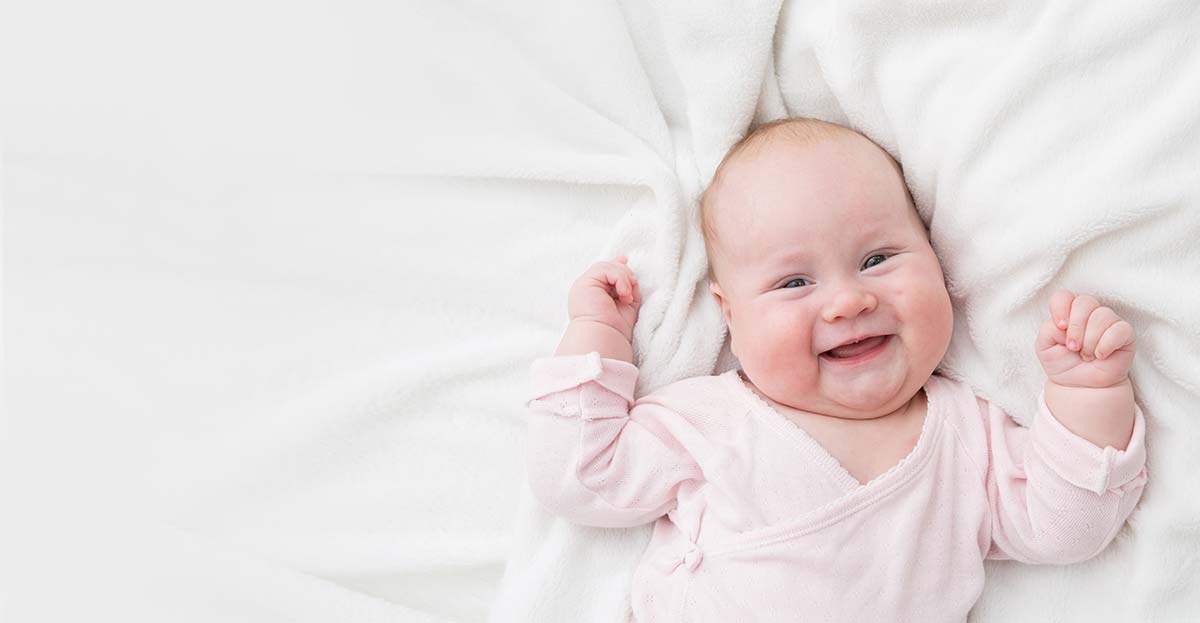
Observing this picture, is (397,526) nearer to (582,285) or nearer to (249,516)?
(249,516)

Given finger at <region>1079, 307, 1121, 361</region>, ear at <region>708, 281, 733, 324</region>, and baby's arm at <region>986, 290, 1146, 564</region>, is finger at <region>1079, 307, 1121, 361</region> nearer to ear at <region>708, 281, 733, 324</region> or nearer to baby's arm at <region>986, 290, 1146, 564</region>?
baby's arm at <region>986, 290, 1146, 564</region>

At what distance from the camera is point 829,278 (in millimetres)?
1273

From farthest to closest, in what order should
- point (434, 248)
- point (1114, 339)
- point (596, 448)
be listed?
point (434, 248) < point (596, 448) < point (1114, 339)

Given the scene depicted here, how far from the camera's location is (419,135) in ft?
4.93

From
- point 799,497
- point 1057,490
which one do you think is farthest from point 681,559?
point 1057,490

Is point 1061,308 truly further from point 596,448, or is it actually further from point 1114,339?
point 596,448

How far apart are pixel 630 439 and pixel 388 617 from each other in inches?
14.3

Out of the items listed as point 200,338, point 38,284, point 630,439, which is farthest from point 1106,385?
point 38,284

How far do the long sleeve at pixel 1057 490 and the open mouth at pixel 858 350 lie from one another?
188 millimetres

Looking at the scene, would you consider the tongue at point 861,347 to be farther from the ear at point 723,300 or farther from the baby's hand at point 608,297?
the baby's hand at point 608,297

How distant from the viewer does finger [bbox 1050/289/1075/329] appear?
122cm

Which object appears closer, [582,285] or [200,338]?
[582,285]

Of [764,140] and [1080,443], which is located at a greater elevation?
[764,140]

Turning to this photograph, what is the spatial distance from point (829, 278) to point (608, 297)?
0.27 metres
